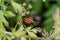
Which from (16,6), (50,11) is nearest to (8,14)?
(16,6)

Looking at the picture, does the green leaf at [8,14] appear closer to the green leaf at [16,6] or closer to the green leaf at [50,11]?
the green leaf at [16,6]

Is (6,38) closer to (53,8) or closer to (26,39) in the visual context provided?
(26,39)

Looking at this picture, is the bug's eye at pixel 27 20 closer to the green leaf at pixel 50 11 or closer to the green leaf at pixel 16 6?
the green leaf at pixel 16 6

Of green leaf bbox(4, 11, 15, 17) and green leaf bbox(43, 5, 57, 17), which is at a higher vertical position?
green leaf bbox(4, 11, 15, 17)

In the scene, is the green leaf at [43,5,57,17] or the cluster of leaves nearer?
the cluster of leaves

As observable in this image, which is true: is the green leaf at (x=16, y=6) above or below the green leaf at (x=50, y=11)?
above

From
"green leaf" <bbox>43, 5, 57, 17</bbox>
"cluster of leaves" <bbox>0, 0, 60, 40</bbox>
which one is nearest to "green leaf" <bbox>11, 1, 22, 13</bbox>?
"cluster of leaves" <bbox>0, 0, 60, 40</bbox>

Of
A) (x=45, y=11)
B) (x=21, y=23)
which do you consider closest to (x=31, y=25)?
(x=21, y=23)

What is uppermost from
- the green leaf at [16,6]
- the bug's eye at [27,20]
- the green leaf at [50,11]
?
the green leaf at [16,6]

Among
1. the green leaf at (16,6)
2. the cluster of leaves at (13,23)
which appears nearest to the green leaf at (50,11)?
the cluster of leaves at (13,23)

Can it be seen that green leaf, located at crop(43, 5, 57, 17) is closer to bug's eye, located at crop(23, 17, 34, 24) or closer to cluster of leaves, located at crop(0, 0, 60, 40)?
cluster of leaves, located at crop(0, 0, 60, 40)

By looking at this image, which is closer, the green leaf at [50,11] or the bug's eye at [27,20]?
the bug's eye at [27,20]
